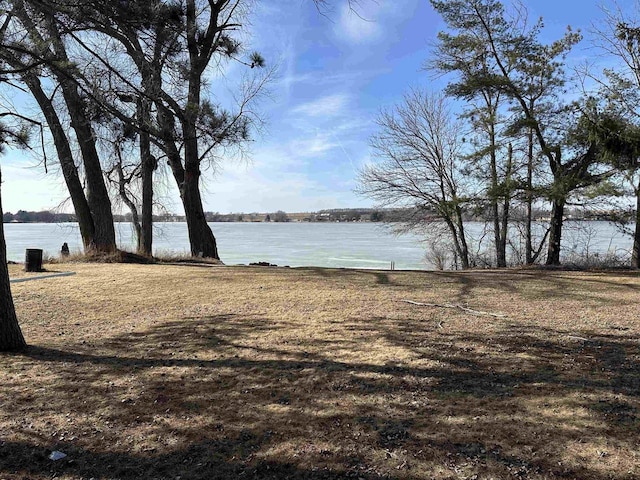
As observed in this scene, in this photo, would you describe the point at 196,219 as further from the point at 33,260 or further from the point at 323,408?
the point at 323,408

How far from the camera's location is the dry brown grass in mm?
2223

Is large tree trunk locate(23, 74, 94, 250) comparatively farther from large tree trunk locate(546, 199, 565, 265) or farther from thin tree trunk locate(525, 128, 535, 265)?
large tree trunk locate(546, 199, 565, 265)

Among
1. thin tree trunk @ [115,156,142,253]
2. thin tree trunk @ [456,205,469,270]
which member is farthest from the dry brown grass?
thin tree trunk @ [115,156,142,253]

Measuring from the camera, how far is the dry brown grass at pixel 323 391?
222cm

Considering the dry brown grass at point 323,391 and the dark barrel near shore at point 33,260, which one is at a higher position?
the dark barrel near shore at point 33,260

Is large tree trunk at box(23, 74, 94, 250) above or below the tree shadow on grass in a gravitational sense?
above

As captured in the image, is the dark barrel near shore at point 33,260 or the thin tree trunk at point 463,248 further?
the thin tree trunk at point 463,248

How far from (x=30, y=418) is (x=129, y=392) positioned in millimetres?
A: 600

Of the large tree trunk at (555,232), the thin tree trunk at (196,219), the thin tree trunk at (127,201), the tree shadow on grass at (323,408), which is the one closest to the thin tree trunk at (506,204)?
the large tree trunk at (555,232)

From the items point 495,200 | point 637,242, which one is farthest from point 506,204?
point 637,242

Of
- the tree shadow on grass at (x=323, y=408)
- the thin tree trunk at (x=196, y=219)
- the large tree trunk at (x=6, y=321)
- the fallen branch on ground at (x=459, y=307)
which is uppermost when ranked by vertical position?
the thin tree trunk at (x=196, y=219)

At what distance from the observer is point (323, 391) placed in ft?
10.2

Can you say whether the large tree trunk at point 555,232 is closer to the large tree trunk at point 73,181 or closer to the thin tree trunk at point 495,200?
the thin tree trunk at point 495,200

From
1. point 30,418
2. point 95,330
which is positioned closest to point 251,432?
point 30,418
